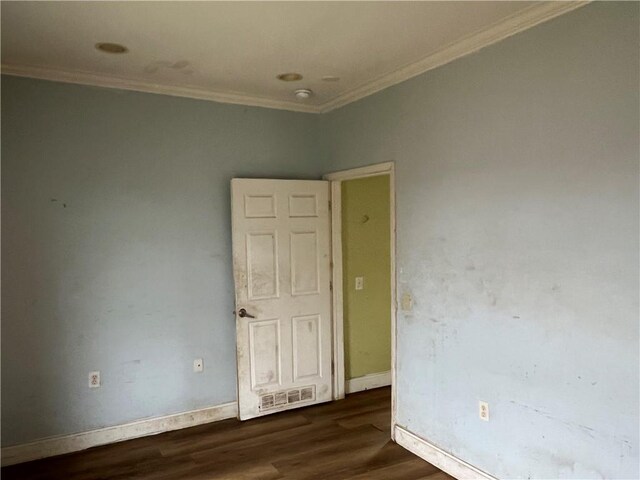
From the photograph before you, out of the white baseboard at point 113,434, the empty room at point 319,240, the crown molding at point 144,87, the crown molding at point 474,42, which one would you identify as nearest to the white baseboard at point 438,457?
the empty room at point 319,240

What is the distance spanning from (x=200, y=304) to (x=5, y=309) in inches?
52.6

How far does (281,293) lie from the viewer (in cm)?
418

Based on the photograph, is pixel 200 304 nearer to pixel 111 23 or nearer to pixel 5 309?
pixel 5 309

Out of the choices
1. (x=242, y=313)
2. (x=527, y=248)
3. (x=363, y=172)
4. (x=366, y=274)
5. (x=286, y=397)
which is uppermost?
(x=363, y=172)

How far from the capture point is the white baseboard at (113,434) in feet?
10.9

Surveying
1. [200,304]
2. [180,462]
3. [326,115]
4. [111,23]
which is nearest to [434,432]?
[180,462]

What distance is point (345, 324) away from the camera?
4.67m

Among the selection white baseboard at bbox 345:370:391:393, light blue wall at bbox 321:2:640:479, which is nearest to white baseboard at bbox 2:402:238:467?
white baseboard at bbox 345:370:391:393

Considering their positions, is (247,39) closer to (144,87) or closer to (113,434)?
(144,87)

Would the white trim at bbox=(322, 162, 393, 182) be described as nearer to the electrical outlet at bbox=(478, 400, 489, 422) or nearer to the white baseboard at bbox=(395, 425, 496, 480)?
the electrical outlet at bbox=(478, 400, 489, 422)

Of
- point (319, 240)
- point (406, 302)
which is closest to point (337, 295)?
point (319, 240)

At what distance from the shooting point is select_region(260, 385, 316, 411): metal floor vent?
4.12 m

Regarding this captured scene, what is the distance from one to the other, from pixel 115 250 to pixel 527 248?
2.83 metres

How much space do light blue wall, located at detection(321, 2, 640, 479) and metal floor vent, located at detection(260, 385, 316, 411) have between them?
3.36 ft
